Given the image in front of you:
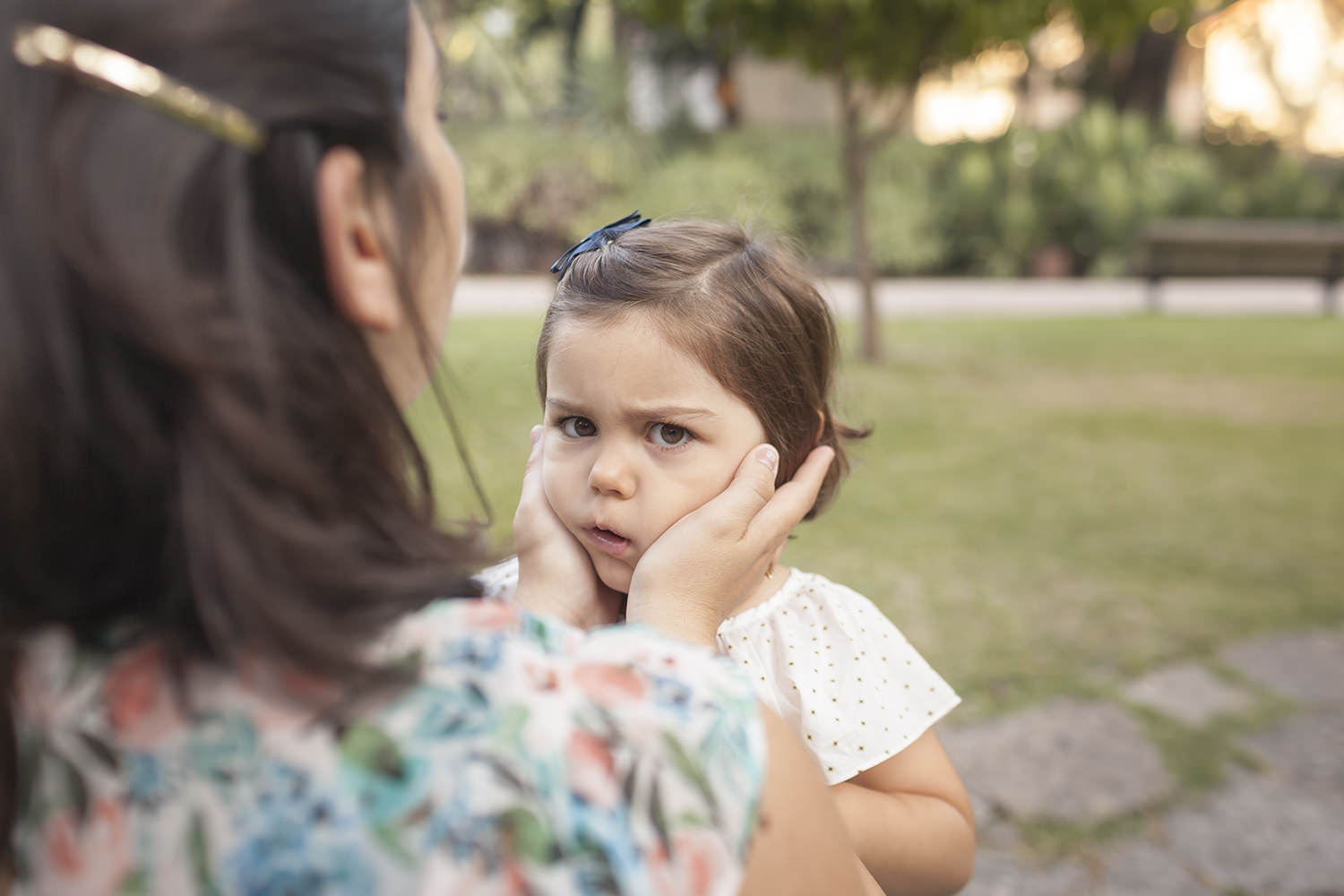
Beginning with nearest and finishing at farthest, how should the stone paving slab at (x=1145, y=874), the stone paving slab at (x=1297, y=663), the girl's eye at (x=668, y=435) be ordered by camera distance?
the girl's eye at (x=668, y=435)
the stone paving slab at (x=1145, y=874)
the stone paving slab at (x=1297, y=663)

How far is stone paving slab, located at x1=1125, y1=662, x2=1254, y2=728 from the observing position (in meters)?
2.88

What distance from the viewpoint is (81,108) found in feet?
2.21

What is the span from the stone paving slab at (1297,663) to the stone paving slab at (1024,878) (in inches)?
45.9

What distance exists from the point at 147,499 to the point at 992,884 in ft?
6.36

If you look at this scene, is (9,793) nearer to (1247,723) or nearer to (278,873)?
(278,873)

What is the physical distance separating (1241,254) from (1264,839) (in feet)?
42.0

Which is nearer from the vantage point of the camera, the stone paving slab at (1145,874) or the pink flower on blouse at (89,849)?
the pink flower on blouse at (89,849)

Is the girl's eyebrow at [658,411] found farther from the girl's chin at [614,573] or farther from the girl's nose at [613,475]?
the girl's chin at [614,573]

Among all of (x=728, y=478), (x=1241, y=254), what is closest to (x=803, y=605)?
(x=728, y=478)

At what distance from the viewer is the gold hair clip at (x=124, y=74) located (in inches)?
25.9

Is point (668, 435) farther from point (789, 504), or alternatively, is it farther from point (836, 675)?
point (836, 675)

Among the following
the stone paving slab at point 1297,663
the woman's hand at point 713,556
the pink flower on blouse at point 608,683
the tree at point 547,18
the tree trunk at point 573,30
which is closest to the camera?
the pink flower on blouse at point 608,683

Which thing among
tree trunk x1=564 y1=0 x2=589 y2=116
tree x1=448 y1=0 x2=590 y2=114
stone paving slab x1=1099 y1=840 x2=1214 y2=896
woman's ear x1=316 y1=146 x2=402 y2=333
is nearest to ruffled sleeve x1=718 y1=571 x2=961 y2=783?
woman's ear x1=316 y1=146 x2=402 y2=333

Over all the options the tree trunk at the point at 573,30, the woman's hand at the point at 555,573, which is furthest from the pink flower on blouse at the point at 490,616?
the tree trunk at the point at 573,30
